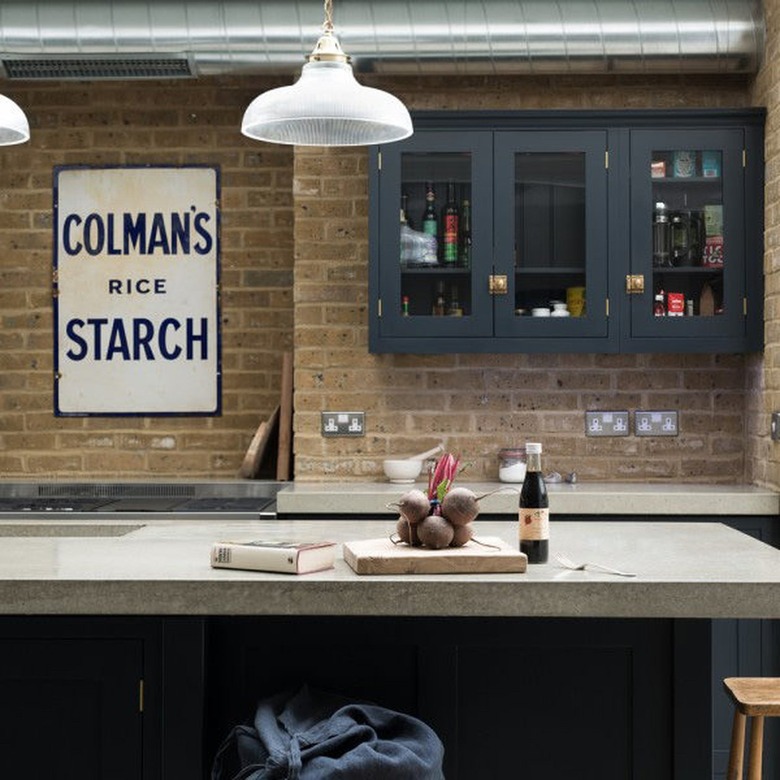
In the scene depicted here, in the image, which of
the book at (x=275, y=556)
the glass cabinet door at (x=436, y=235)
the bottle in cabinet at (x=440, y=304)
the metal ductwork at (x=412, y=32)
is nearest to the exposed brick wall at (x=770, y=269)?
the metal ductwork at (x=412, y=32)

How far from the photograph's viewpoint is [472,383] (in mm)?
4852

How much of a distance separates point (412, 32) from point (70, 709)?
9.53 feet

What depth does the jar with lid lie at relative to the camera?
467 cm

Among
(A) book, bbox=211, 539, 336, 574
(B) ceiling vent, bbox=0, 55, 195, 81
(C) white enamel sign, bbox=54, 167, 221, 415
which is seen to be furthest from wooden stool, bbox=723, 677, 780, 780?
(B) ceiling vent, bbox=0, 55, 195, 81

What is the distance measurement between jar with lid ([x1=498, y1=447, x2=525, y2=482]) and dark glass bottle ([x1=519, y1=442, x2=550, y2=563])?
2.18 meters

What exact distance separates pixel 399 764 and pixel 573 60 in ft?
10.4

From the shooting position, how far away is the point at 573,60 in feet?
14.8

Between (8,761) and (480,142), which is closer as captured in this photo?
(8,761)

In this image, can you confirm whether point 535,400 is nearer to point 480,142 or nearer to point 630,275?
point 630,275

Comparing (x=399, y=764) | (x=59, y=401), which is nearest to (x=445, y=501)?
(x=399, y=764)

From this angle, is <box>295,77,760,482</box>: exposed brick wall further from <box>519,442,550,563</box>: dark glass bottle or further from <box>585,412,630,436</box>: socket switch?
<box>519,442,550,563</box>: dark glass bottle

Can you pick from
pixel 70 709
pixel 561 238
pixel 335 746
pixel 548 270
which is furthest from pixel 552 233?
pixel 335 746

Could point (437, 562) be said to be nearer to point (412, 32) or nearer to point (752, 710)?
point (752, 710)

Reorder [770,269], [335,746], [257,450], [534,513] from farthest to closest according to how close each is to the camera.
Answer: [257,450]
[770,269]
[534,513]
[335,746]
